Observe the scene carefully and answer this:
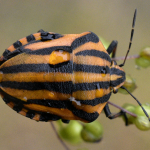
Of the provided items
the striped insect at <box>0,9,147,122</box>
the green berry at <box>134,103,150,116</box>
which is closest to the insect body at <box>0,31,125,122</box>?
the striped insect at <box>0,9,147,122</box>

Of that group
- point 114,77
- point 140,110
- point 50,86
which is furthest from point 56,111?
point 140,110

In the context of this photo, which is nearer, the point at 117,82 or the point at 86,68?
the point at 86,68

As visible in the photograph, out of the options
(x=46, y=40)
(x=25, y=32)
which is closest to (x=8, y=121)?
(x=25, y=32)

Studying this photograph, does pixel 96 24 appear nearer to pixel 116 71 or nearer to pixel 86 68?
pixel 116 71

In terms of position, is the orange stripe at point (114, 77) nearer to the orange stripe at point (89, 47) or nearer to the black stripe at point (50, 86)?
the orange stripe at point (89, 47)

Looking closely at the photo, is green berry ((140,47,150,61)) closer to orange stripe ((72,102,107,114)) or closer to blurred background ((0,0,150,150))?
orange stripe ((72,102,107,114))

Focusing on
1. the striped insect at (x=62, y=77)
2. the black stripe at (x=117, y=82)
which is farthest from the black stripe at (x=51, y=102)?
the black stripe at (x=117, y=82)

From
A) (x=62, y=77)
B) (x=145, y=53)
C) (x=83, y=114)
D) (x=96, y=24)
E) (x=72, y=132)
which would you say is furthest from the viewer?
(x=96, y=24)
